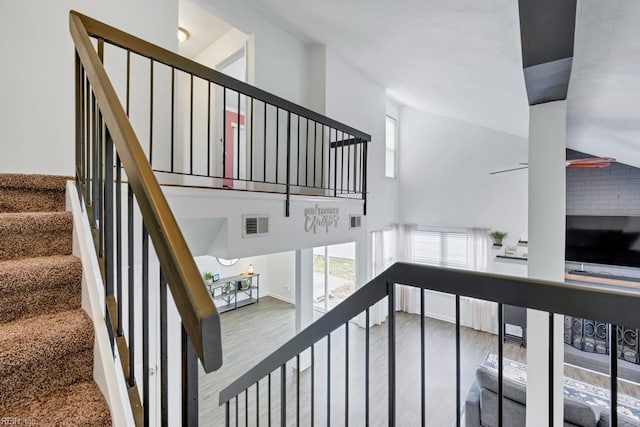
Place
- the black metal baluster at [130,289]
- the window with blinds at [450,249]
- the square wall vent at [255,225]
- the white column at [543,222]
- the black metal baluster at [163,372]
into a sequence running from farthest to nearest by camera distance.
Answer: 1. the window with blinds at [450,249]
2. the square wall vent at [255,225]
3. the white column at [543,222]
4. the black metal baluster at [130,289]
5. the black metal baluster at [163,372]

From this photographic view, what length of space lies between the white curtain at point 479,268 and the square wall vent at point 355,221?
432 cm

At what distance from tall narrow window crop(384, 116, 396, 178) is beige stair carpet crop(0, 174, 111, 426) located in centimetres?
699

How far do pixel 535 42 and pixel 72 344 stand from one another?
2495mm

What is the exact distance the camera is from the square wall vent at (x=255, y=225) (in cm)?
235

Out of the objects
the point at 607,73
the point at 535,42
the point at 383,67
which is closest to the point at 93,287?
the point at 535,42

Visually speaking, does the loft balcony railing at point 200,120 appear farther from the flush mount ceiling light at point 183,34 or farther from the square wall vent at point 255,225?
the flush mount ceiling light at point 183,34

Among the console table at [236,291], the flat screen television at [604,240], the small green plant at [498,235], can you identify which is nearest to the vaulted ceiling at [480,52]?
the flat screen television at [604,240]

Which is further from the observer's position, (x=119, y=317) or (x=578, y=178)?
(x=578, y=178)

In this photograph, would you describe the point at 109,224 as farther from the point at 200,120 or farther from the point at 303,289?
the point at 200,120

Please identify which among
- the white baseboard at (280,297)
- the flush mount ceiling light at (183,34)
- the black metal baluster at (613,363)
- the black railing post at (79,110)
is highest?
the flush mount ceiling light at (183,34)

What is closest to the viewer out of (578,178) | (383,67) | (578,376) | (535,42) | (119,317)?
(119,317)

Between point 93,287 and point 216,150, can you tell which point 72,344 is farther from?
point 216,150

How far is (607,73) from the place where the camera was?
2.15 m

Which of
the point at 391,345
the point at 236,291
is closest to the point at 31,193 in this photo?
the point at 391,345
